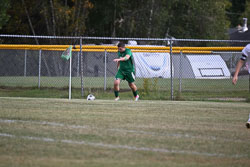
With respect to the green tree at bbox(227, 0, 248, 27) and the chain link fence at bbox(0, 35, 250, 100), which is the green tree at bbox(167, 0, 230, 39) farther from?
the green tree at bbox(227, 0, 248, 27)

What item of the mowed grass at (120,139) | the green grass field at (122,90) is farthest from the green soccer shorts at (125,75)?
the mowed grass at (120,139)

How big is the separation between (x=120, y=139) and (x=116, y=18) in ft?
114

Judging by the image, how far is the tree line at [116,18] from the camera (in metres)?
35.1

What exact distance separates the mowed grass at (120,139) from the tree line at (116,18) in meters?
22.1

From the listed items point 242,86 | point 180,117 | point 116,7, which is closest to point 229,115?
point 180,117

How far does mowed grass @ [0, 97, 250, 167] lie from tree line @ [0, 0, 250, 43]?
2208cm

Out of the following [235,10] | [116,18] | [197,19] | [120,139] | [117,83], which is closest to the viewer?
[120,139]

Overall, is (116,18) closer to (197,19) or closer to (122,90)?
(197,19)

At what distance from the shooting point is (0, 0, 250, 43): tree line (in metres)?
35.1

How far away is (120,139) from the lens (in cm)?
698

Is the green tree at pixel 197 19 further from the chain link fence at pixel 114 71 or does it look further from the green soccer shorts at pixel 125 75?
the green soccer shorts at pixel 125 75

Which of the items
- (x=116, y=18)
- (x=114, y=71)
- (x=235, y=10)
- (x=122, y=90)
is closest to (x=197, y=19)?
(x=116, y=18)

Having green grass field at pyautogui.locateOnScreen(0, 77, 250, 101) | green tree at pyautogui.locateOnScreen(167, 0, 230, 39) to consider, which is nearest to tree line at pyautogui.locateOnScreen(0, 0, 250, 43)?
green tree at pyautogui.locateOnScreen(167, 0, 230, 39)

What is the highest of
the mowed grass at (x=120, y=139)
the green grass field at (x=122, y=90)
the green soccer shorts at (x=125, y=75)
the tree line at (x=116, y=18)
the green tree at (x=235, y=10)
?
the green tree at (x=235, y=10)
